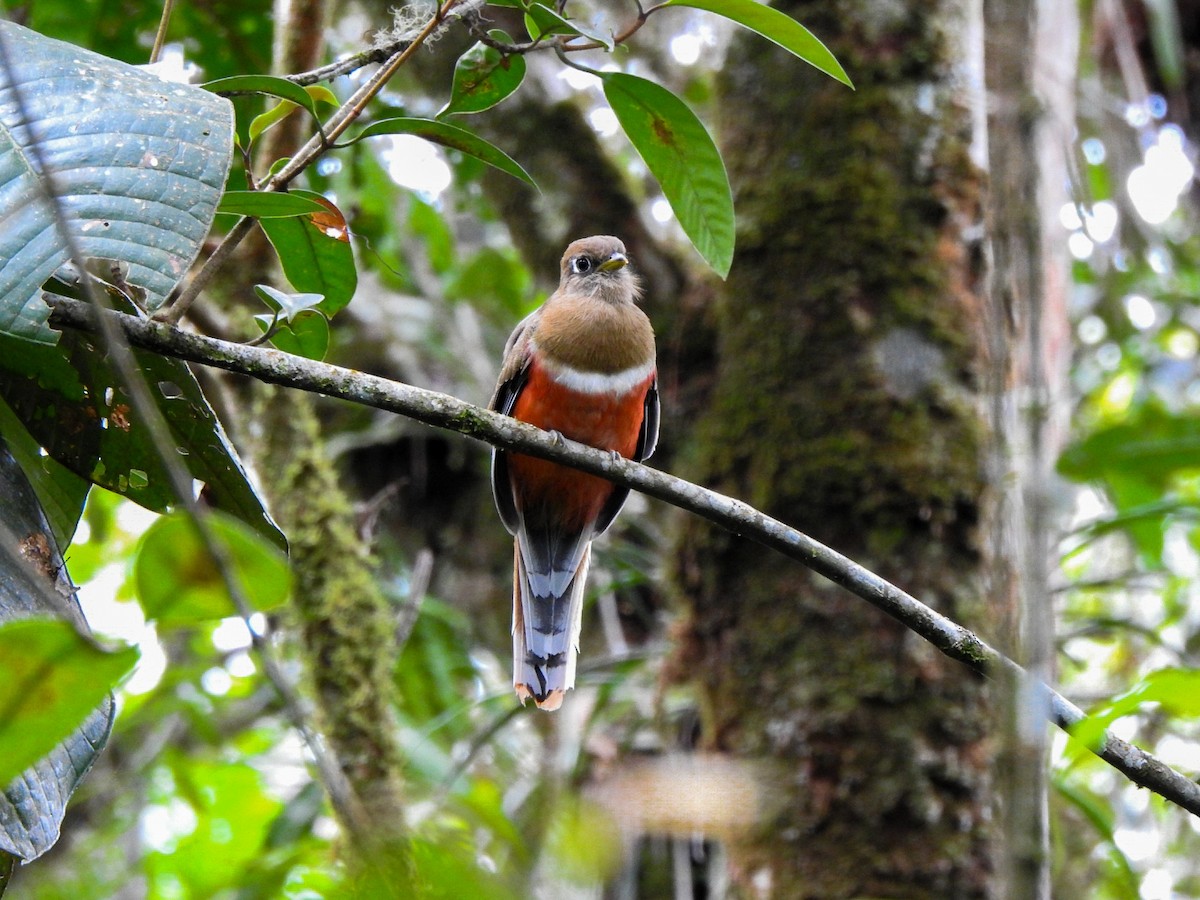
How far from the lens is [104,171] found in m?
1.60

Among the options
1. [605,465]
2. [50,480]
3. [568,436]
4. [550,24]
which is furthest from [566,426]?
[50,480]

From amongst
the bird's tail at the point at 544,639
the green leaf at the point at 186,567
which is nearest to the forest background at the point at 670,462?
the green leaf at the point at 186,567

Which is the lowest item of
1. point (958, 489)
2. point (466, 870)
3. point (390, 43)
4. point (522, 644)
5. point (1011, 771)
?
point (466, 870)

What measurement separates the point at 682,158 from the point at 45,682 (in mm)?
1638

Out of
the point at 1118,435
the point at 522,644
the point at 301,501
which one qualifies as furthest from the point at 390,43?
the point at 1118,435

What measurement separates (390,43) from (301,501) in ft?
7.73

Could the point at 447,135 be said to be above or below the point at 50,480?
above

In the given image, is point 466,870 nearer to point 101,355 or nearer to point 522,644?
point 101,355

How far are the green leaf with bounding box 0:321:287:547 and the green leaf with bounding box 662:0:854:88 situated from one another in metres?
1.03

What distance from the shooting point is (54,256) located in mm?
1535

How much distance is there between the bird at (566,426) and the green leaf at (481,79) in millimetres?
1397

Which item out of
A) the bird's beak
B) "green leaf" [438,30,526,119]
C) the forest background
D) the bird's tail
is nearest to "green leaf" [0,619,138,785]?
the forest background

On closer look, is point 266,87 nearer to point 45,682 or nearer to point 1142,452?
point 45,682

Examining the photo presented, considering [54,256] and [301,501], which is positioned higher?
[301,501]
